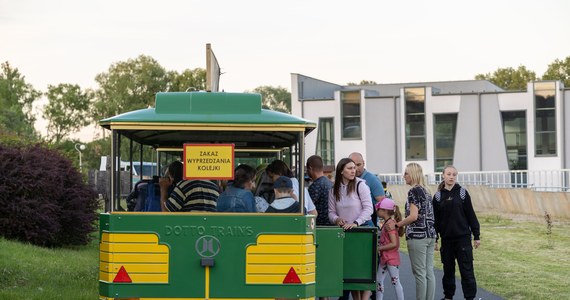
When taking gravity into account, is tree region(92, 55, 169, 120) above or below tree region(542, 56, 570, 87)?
below

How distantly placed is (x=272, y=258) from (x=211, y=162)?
0.98m

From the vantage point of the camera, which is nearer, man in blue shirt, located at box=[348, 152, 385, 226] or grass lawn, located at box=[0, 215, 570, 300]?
man in blue shirt, located at box=[348, 152, 385, 226]

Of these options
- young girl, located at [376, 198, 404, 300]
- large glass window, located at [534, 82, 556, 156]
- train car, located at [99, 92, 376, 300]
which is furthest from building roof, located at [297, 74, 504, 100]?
train car, located at [99, 92, 376, 300]

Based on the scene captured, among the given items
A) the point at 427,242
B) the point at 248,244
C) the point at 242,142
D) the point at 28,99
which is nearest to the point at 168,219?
the point at 248,244

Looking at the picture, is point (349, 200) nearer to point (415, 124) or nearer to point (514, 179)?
point (514, 179)

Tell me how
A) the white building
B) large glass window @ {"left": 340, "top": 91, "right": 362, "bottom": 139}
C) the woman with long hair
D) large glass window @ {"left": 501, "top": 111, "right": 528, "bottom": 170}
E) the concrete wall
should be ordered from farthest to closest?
large glass window @ {"left": 340, "top": 91, "right": 362, "bottom": 139}
large glass window @ {"left": 501, "top": 111, "right": 528, "bottom": 170}
the white building
the concrete wall
the woman with long hair

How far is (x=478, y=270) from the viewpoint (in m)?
20.3

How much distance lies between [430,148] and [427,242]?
229 feet

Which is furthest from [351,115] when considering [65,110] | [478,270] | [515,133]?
[478,270]

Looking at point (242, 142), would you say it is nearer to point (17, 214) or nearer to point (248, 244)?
point (248, 244)

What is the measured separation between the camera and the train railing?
47.3 m

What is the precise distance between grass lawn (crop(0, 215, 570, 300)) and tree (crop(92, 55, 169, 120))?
250ft

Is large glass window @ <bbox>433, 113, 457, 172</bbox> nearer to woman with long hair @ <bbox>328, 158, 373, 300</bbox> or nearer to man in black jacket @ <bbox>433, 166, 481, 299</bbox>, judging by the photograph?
man in black jacket @ <bbox>433, 166, 481, 299</bbox>

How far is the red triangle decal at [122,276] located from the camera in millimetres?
10414
